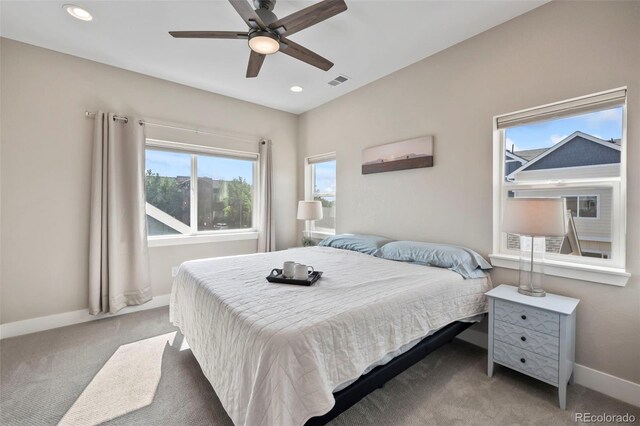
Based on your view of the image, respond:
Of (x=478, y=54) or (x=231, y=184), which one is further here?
(x=231, y=184)

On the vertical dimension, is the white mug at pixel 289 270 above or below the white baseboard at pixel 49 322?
above

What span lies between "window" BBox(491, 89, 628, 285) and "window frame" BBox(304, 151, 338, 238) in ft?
7.40

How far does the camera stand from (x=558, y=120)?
2123mm

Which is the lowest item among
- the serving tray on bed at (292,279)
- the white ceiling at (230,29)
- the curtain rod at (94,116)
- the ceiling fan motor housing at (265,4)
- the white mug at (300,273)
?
the serving tray on bed at (292,279)

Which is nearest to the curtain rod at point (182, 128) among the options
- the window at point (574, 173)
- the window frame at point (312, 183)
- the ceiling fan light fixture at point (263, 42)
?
the window frame at point (312, 183)

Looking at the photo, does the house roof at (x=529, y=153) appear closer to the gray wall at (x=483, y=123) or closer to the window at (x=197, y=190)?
the gray wall at (x=483, y=123)

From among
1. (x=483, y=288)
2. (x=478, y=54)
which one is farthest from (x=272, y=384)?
(x=478, y=54)

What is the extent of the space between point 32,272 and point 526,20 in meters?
5.10

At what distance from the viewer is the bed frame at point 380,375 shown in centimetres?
132

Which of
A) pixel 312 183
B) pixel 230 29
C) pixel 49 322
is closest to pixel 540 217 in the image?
pixel 230 29

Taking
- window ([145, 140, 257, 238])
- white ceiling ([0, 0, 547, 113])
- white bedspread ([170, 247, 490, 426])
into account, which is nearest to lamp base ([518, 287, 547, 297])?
white bedspread ([170, 247, 490, 426])

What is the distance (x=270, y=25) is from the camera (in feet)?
5.83

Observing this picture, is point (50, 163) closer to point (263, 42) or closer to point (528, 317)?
point (263, 42)

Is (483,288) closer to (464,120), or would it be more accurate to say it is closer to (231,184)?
(464,120)
